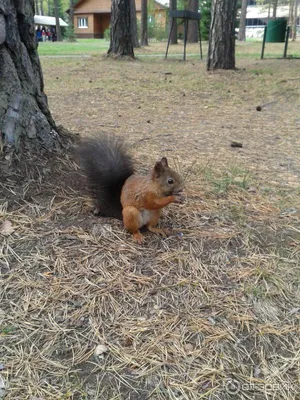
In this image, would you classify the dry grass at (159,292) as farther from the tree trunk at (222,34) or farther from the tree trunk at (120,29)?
the tree trunk at (120,29)

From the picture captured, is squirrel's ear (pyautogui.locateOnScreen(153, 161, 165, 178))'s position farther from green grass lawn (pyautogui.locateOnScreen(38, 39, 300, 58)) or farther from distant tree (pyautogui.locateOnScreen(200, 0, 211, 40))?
distant tree (pyautogui.locateOnScreen(200, 0, 211, 40))

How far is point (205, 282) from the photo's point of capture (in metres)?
2.04

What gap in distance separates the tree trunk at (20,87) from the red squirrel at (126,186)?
0.47m

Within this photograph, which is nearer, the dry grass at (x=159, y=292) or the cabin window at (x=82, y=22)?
the dry grass at (x=159, y=292)

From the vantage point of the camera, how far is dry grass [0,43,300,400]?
1580 millimetres

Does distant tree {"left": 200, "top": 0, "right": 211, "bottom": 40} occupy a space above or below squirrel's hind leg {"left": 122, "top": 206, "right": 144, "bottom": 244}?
above

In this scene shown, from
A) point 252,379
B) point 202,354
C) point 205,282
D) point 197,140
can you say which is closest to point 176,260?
point 205,282

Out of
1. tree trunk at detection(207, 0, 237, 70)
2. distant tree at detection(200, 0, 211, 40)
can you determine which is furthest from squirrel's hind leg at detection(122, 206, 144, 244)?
distant tree at detection(200, 0, 211, 40)

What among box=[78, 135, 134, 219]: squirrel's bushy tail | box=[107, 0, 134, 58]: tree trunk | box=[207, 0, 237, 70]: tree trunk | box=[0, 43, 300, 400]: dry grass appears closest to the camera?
box=[0, 43, 300, 400]: dry grass

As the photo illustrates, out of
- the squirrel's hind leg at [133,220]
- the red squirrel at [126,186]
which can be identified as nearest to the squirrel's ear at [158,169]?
the red squirrel at [126,186]

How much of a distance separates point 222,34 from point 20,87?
271 inches

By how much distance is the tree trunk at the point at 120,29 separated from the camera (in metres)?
10.3

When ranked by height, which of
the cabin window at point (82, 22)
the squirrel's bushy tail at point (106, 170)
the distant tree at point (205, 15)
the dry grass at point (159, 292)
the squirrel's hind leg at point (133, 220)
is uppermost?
the cabin window at point (82, 22)

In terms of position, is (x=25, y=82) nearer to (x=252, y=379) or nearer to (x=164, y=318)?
(x=164, y=318)
